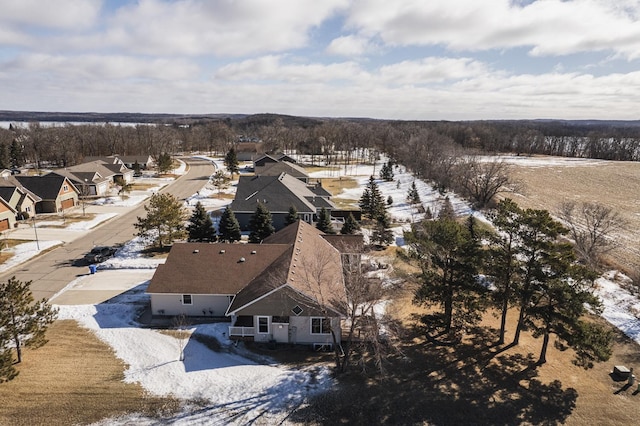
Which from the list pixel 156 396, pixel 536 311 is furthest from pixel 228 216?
pixel 536 311

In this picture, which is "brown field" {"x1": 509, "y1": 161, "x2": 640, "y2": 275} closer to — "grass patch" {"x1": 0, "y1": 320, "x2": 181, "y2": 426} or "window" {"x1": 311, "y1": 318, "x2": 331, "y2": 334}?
"window" {"x1": 311, "y1": 318, "x2": 331, "y2": 334}

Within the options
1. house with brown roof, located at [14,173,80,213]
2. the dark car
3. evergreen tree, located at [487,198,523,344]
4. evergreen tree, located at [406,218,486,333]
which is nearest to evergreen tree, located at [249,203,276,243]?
the dark car

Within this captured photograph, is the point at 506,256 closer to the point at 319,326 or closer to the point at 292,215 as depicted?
the point at 319,326

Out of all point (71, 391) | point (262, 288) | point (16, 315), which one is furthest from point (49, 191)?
point (262, 288)

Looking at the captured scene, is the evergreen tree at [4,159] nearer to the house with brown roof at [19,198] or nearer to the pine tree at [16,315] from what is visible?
the house with brown roof at [19,198]

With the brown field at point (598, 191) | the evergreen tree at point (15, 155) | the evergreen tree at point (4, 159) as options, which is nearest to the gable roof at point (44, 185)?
the evergreen tree at point (4, 159)

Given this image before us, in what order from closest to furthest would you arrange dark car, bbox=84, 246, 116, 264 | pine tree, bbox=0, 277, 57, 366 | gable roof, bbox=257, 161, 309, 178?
pine tree, bbox=0, 277, 57, 366, dark car, bbox=84, 246, 116, 264, gable roof, bbox=257, 161, 309, 178
